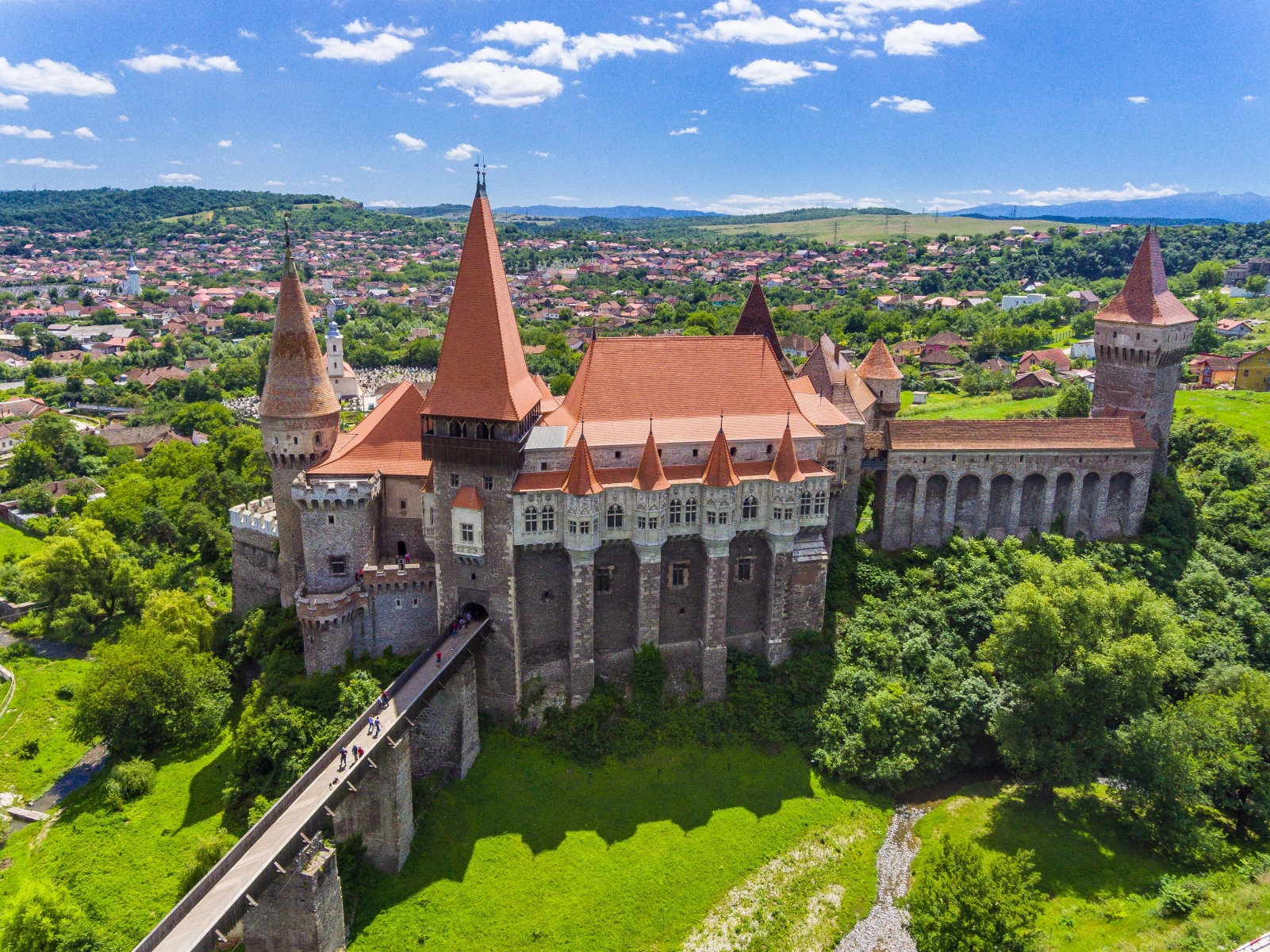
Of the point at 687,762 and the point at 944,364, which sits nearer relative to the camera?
the point at 687,762

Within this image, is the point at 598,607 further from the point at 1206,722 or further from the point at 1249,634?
the point at 1249,634

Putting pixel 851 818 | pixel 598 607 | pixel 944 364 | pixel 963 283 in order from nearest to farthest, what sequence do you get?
1. pixel 851 818
2. pixel 598 607
3. pixel 944 364
4. pixel 963 283

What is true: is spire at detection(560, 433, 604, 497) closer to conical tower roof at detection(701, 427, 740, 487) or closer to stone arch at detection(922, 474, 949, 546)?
conical tower roof at detection(701, 427, 740, 487)

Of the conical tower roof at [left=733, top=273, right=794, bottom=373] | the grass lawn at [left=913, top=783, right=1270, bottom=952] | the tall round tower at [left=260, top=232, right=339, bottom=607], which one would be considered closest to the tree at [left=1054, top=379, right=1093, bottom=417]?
the conical tower roof at [left=733, top=273, right=794, bottom=373]

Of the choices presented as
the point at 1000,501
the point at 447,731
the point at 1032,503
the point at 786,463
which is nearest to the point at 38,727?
the point at 447,731

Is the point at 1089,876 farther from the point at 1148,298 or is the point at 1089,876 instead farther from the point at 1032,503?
the point at 1148,298

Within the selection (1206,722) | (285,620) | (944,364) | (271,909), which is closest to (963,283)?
(944,364)
